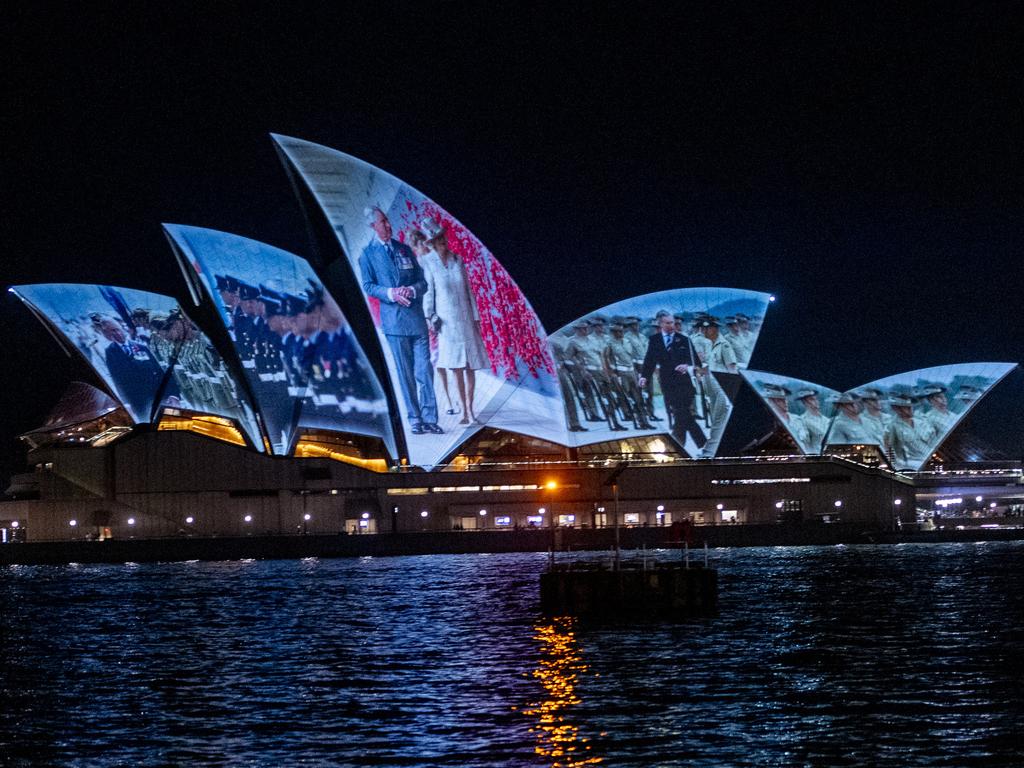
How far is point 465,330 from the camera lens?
84938 millimetres

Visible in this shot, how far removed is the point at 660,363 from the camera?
318 feet

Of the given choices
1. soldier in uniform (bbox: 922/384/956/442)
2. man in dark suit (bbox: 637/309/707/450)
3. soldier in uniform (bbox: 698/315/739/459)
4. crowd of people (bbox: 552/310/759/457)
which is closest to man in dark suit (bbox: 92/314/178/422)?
crowd of people (bbox: 552/310/759/457)

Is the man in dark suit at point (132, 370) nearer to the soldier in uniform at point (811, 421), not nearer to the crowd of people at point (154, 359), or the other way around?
the crowd of people at point (154, 359)

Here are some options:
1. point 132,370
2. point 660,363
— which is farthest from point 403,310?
point 660,363

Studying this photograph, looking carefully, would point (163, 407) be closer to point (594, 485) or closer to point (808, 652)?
point (594, 485)

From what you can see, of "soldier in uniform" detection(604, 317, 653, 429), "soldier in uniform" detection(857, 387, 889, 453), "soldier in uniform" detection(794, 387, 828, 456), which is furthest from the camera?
"soldier in uniform" detection(857, 387, 889, 453)

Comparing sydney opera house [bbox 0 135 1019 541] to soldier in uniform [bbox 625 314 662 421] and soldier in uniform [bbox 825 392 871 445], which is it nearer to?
soldier in uniform [bbox 625 314 662 421]

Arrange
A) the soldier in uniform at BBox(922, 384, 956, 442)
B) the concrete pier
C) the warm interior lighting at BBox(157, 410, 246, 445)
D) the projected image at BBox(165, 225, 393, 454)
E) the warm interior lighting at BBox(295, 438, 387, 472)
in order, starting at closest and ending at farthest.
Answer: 1. the concrete pier
2. the projected image at BBox(165, 225, 393, 454)
3. the warm interior lighting at BBox(157, 410, 246, 445)
4. the warm interior lighting at BBox(295, 438, 387, 472)
5. the soldier in uniform at BBox(922, 384, 956, 442)

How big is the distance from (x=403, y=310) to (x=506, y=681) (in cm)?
5495

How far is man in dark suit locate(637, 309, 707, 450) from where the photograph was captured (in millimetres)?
96875

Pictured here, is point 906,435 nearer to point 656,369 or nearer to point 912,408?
point 912,408

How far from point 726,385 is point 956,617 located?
197ft

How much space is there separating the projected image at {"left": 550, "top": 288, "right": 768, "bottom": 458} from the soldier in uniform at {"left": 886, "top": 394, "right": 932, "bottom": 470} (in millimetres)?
19820

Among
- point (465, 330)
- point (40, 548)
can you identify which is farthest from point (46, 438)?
point (465, 330)
